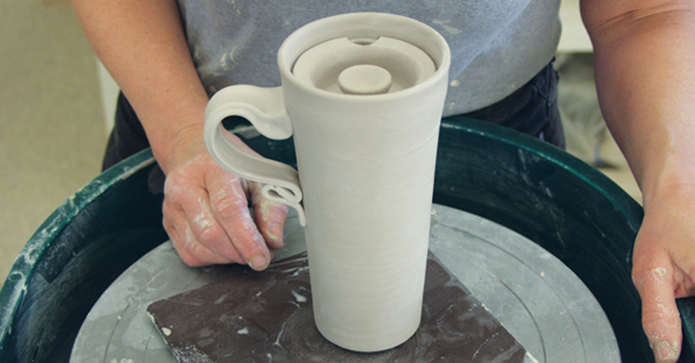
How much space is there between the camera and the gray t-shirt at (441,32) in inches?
33.7

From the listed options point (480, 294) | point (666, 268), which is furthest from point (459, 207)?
point (666, 268)

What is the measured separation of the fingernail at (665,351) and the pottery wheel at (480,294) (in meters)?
0.06

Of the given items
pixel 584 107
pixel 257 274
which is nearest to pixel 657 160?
pixel 257 274

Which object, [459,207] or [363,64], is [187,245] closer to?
[363,64]

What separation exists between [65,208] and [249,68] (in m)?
0.36

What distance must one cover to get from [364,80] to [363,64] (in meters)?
0.06

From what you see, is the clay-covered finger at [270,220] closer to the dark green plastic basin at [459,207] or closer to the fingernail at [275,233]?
the fingernail at [275,233]

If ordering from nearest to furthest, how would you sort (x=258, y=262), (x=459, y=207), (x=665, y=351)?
(x=665, y=351) → (x=258, y=262) → (x=459, y=207)

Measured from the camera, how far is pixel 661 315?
0.68 metres

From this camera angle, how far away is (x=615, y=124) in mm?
954

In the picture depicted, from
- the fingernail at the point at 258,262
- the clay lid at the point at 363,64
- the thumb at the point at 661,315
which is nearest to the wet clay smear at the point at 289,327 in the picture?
the fingernail at the point at 258,262

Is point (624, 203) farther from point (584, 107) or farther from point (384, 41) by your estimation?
point (584, 107)

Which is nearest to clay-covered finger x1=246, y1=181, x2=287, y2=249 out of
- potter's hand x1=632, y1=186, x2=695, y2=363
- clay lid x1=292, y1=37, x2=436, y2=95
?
clay lid x1=292, y1=37, x2=436, y2=95

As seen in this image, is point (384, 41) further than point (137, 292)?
No
